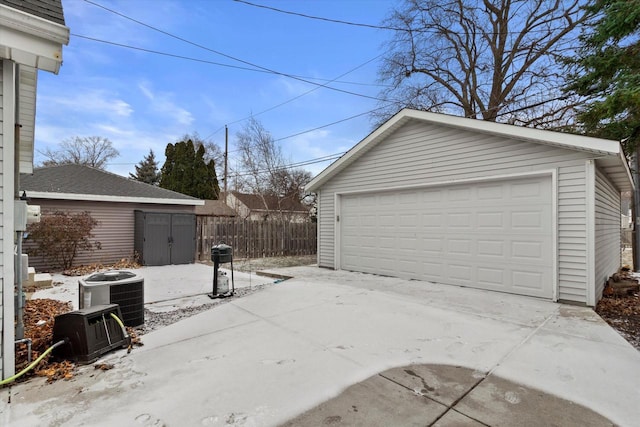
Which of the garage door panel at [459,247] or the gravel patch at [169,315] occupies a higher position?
the garage door panel at [459,247]

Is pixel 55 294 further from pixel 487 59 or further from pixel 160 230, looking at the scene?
pixel 487 59

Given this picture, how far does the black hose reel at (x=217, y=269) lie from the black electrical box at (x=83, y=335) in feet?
7.53

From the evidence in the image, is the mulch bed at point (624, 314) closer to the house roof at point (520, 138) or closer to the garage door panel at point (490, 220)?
the garage door panel at point (490, 220)

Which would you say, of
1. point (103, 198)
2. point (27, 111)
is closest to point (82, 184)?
point (103, 198)

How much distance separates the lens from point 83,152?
2778 cm

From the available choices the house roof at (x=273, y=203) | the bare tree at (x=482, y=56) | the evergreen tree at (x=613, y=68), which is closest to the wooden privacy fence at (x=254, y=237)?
the house roof at (x=273, y=203)

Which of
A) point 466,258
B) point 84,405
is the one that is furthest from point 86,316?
point 466,258

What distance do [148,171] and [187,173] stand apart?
12051 millimetres

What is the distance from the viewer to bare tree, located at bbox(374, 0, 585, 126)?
12797 mm

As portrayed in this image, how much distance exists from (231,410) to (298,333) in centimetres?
159

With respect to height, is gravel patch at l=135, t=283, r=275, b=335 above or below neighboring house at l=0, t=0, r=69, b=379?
below

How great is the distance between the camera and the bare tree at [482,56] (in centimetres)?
1280

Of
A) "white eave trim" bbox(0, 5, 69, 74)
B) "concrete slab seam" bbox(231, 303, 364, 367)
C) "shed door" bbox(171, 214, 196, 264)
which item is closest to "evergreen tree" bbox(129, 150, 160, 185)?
"shed door" bbox(171, 214, 196, 264)

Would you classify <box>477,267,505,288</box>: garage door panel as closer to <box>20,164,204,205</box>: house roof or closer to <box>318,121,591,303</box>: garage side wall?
<box>318,121,591,303</box>: garage side wall
